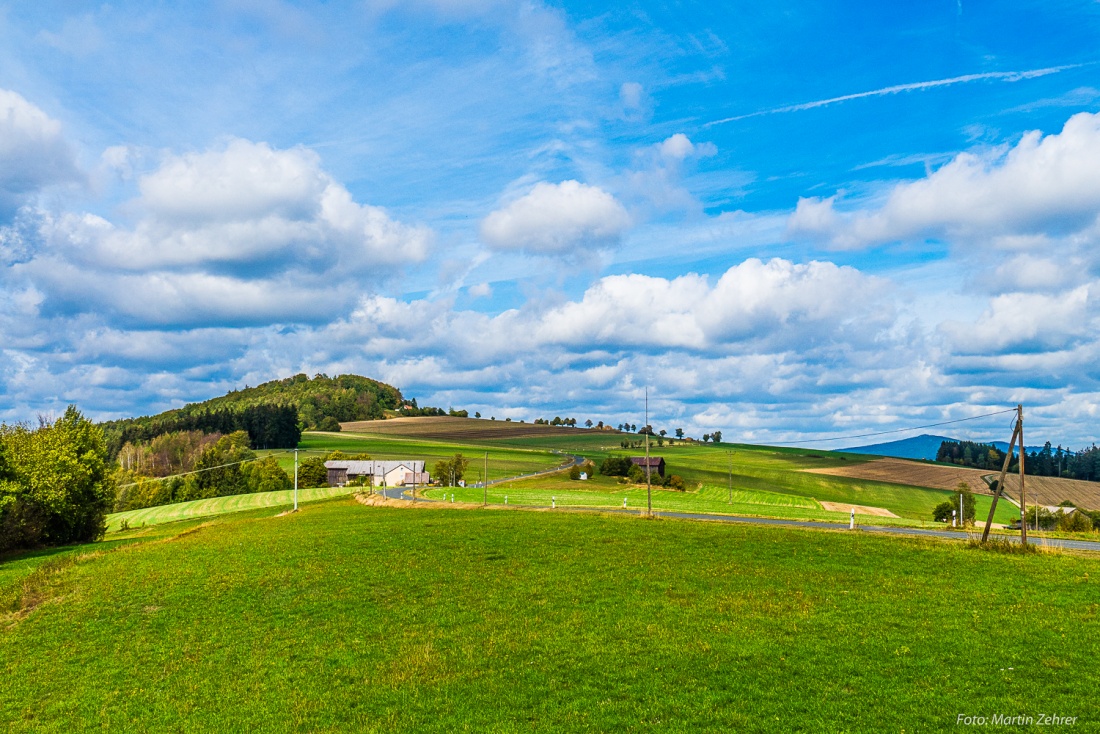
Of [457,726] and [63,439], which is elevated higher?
[63,439]

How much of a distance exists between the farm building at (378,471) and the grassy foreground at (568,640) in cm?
10527

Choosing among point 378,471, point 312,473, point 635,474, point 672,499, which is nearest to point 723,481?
point 635,474

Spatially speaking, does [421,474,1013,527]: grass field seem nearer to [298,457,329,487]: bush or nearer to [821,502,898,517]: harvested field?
[821,502,898,517]: harvested field

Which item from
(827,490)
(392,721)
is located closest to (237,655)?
(392,721)

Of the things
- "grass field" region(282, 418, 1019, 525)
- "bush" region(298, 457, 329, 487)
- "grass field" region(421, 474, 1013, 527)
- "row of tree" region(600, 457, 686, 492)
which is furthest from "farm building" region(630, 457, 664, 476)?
"bush" region(298, 457, 329, 487)

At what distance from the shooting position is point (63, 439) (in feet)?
252

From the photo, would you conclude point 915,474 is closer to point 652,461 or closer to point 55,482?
point 652,461

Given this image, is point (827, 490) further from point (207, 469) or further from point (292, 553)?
point (207, 469)

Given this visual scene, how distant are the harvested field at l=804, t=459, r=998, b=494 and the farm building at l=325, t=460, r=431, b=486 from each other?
264ft

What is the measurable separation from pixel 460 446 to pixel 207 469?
65.4 metres

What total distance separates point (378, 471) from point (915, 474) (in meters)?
108

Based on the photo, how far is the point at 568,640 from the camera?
74.2ft

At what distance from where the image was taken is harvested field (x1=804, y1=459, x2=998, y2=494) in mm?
128250

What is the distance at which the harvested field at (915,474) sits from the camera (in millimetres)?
128250
